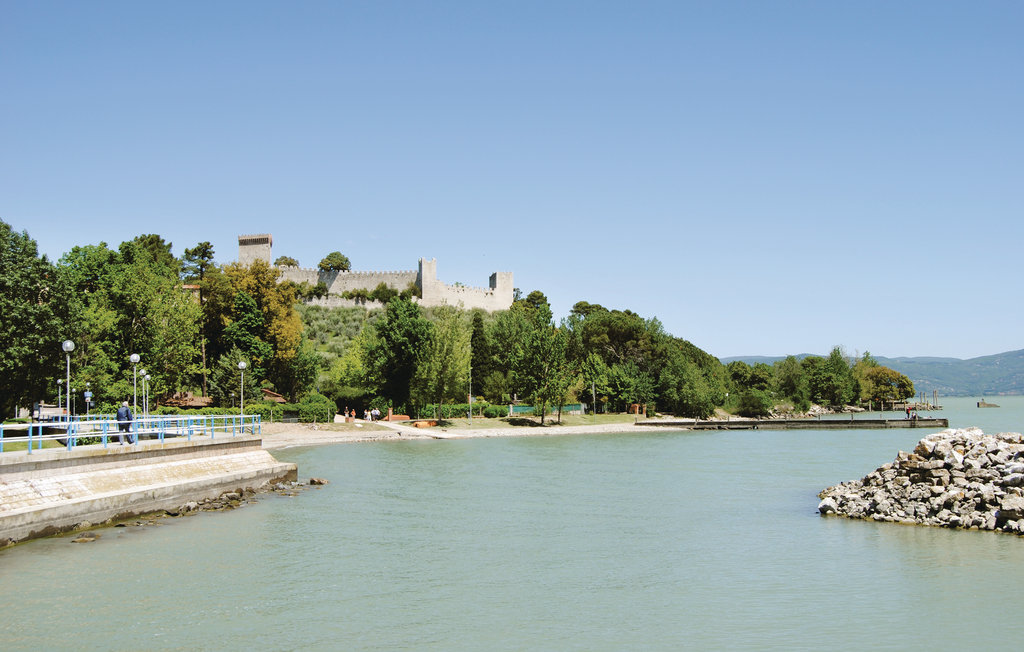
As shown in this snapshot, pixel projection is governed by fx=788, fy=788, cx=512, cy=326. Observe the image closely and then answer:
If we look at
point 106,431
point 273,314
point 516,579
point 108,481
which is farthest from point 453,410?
point 516,579

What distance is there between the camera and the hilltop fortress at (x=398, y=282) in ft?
340

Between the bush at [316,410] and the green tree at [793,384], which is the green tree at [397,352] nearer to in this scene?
the bush at [316,410]

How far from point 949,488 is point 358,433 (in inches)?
1419

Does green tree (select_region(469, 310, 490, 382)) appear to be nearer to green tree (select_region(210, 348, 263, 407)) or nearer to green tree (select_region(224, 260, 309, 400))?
green tree (select_region(224, 260, 309, 400))

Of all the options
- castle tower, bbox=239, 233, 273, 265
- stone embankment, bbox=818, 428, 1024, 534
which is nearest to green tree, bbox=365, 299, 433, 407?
stone embankment, bbox=818, 428, 1024, 534

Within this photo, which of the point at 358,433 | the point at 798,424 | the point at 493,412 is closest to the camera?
the point at 358,433

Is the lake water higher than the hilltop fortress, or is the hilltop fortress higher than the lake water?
the hilltop fortress

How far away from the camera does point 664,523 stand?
70.0 feet

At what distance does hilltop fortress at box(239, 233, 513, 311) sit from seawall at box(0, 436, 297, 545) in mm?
76848

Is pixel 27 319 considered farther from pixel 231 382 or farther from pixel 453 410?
pixel 453 410

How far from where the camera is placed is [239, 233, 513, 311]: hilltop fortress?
10362 centimetres

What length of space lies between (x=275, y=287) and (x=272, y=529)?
38.7m

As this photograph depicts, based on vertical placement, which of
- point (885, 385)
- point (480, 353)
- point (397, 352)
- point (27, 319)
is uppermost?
point (27, 319)

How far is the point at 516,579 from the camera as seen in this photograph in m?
15.3
